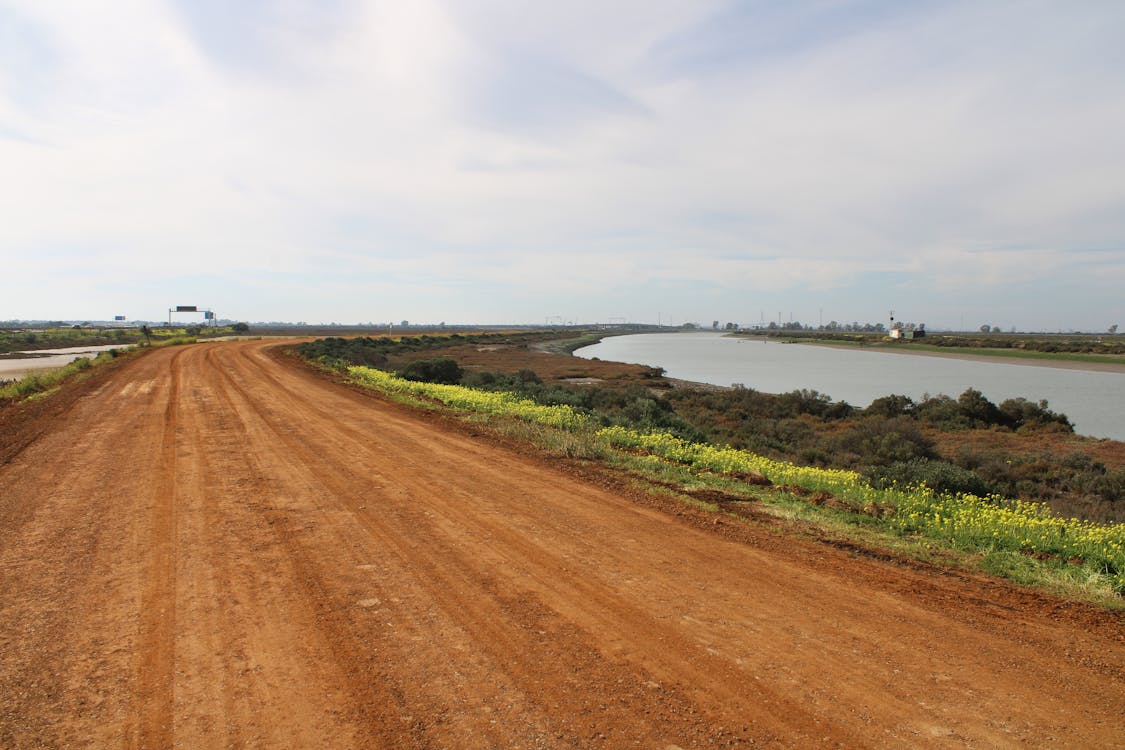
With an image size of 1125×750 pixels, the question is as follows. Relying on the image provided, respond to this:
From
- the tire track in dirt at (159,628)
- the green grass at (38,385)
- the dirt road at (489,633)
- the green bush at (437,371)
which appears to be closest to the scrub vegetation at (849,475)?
the dirt road at (489,633)

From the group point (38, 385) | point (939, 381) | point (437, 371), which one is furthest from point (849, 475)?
point (939, 381)

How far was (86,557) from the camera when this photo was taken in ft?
19.6

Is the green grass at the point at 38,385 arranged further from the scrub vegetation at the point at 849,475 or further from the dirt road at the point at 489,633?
the dirt road at the point at 489,633

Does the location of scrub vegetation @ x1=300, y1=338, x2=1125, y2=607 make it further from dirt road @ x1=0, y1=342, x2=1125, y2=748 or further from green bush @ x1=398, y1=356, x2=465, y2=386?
green bush @ x1=398, y1=356, x2=465, y2=386

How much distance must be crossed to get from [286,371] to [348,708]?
25984 millimetres

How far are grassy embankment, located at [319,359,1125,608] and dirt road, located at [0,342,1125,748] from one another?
762 millimetres

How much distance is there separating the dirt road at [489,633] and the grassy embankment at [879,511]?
30.0 inches

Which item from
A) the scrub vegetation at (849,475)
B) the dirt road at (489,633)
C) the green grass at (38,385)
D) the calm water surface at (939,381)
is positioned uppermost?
the green grass at (38,385)

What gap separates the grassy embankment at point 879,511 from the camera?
634cm

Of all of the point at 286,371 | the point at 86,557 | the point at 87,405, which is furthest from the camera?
the point at 286,371

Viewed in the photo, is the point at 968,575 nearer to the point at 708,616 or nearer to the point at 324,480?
the point at 708,616

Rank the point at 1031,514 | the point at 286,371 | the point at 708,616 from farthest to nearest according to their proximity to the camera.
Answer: the point at 286,371, the point at 1031,514, the point at 708,616

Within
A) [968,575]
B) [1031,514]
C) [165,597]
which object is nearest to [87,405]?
[165,597]

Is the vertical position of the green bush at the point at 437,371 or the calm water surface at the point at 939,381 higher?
the green bush at the point at 437,371
